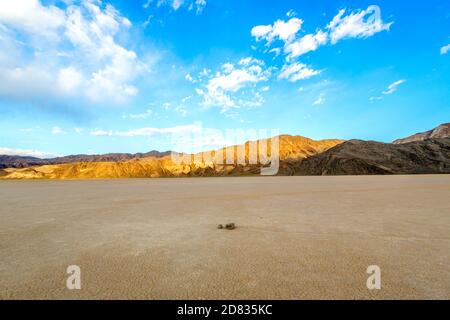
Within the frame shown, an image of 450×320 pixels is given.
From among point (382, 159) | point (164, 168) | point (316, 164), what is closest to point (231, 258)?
point (382, 159)

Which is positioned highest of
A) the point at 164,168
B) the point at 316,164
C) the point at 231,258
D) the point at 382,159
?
the point at 382,159

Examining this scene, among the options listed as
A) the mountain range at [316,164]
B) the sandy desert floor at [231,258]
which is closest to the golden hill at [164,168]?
the mountain range at [316,164]

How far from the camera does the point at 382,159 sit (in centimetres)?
5250

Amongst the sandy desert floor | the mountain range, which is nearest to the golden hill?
the mountain range

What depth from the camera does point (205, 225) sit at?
19.7 feet

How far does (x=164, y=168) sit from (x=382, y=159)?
6097 centimetres

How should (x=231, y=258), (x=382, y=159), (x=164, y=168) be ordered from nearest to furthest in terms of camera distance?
(x=231, y=258) < (x=382, y=159) < (x=164, y=168)

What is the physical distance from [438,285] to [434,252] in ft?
4.37

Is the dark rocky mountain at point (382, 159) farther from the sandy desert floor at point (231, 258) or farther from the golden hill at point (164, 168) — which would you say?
the sandy desert floor at point (231, 258)

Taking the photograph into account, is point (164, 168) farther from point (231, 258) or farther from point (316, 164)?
point (231, 258)

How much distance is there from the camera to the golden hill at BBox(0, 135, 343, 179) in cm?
6844

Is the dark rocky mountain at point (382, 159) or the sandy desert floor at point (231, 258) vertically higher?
the dark rocky mountain at point (382, 159)

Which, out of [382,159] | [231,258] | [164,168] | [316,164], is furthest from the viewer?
[164,168]

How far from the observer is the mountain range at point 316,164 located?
163 ft
